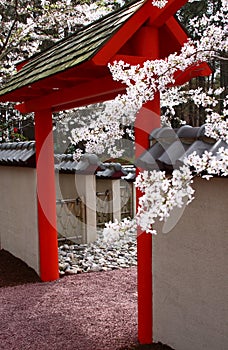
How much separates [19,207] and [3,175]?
0.86 meters

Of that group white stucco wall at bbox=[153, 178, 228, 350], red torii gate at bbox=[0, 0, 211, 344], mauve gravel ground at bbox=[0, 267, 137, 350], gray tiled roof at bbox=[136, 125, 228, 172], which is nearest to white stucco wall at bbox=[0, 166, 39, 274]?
mauve gravel ground at bbox=[0, 267, 137, 350]

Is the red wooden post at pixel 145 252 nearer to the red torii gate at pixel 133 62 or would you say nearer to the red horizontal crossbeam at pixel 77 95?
the red torii gate at pixel 133 62

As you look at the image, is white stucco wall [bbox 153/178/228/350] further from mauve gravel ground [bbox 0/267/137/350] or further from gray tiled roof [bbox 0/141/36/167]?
gray tiled roof [bbox 0/141/36/167]

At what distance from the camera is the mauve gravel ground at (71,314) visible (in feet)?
10.3

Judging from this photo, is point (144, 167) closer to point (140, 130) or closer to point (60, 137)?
point (140, 130)

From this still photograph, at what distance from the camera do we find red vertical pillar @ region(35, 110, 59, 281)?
185 inches

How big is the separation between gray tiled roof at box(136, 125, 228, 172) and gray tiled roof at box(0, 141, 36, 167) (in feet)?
8.58

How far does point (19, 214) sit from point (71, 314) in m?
2.17

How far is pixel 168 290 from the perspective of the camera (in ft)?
8.80

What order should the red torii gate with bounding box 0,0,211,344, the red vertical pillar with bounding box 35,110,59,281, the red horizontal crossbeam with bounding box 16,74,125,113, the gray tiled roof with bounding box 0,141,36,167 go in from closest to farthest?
the red torii gate with bounding box 0,0,211,344 → the red horizontal crossbeam with bounding box 16,74,125,113 → the red vertical pillar with bounding box 35,110,59,281 → the gray tiled roof with bounding box 0,141,36,167

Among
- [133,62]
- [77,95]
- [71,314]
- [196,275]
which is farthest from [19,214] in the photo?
[196,275]

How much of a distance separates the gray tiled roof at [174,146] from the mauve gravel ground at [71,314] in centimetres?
150

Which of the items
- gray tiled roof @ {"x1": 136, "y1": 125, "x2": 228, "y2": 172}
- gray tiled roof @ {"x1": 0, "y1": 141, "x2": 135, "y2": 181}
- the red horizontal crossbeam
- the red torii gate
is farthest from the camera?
gray tiled roof @ {"x1": 0, "y1": 141, "x2": 135, "y2": 181}

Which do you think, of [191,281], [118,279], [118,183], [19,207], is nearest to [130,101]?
[191,281]
